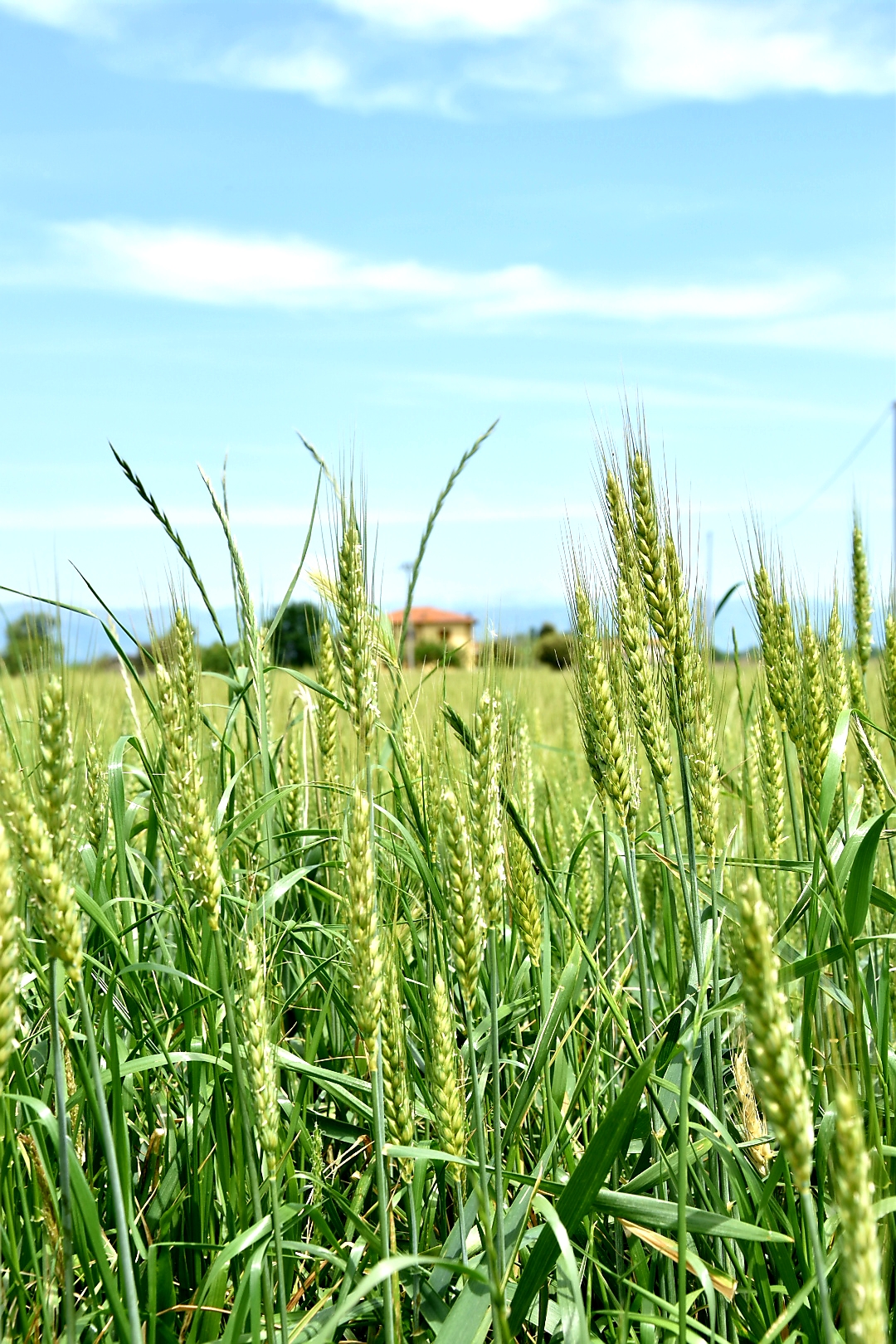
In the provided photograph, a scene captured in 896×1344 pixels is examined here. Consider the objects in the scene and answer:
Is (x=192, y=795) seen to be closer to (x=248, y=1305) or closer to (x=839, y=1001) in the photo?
(x=248, y=1305)

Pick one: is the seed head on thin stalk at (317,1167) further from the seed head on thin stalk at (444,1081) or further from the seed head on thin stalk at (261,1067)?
the seed head on thin stalk at (261,1067)

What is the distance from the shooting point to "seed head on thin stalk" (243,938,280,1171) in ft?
5.04

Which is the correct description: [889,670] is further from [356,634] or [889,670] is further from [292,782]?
[292,782]

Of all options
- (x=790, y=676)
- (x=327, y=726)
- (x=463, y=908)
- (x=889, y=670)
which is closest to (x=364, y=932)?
(x=463, y=908)

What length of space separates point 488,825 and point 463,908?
13cm

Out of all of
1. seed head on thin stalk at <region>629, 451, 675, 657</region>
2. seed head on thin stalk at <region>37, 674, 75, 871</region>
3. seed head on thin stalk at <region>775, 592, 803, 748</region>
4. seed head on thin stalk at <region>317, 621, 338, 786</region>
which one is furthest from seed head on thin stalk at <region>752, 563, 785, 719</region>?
seed head on thin stalk at <region>37, 674, 75, 871</region>

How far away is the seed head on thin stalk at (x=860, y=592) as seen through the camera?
10.5ft

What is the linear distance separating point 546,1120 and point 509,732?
78 centimetres

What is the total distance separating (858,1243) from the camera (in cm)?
101

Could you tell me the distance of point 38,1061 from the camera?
2.38 meters

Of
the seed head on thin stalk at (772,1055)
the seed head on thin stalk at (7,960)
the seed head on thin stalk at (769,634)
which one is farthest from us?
the seed head on thin stalk at (769,634)

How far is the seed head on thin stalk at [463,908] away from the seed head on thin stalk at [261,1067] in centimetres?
31

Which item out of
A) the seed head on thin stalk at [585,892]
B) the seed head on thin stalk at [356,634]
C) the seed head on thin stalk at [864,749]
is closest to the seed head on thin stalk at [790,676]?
→ the seed head on thin stalk at [864,749]

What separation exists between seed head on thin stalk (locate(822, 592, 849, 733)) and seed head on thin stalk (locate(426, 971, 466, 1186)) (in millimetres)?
1039
